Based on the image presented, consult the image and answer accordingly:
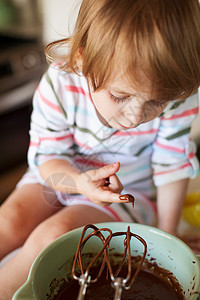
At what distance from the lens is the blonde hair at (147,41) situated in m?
0.40

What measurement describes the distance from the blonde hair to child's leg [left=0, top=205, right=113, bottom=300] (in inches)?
9.8

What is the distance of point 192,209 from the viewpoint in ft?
2.54

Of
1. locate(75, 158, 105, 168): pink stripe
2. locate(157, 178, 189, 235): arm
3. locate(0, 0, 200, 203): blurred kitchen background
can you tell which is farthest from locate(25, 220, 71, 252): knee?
locate(0, 0, 200, 203): blurred kitchen background

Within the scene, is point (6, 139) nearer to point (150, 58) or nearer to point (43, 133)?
point (43, 133)

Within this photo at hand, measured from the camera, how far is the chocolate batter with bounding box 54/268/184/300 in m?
0.44

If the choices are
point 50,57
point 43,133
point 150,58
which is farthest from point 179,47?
point 43,133

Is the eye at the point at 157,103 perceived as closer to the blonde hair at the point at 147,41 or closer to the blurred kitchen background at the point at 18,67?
the blonde hair at the point at 147,41

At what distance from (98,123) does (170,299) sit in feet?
0.96

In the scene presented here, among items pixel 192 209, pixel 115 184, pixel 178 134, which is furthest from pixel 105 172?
pixel 192 209

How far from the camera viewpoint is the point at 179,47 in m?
0.41

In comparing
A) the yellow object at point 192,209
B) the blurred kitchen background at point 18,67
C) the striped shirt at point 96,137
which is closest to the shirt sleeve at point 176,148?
the striped shirt at point 96,137

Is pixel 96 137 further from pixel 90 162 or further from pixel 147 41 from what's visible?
pixel 147 41

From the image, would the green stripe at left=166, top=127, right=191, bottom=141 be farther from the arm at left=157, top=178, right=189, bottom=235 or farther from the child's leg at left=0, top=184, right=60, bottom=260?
the child's leg at left=0, top=184, right=60, bottom=260

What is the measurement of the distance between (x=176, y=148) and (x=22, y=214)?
1.01ft
